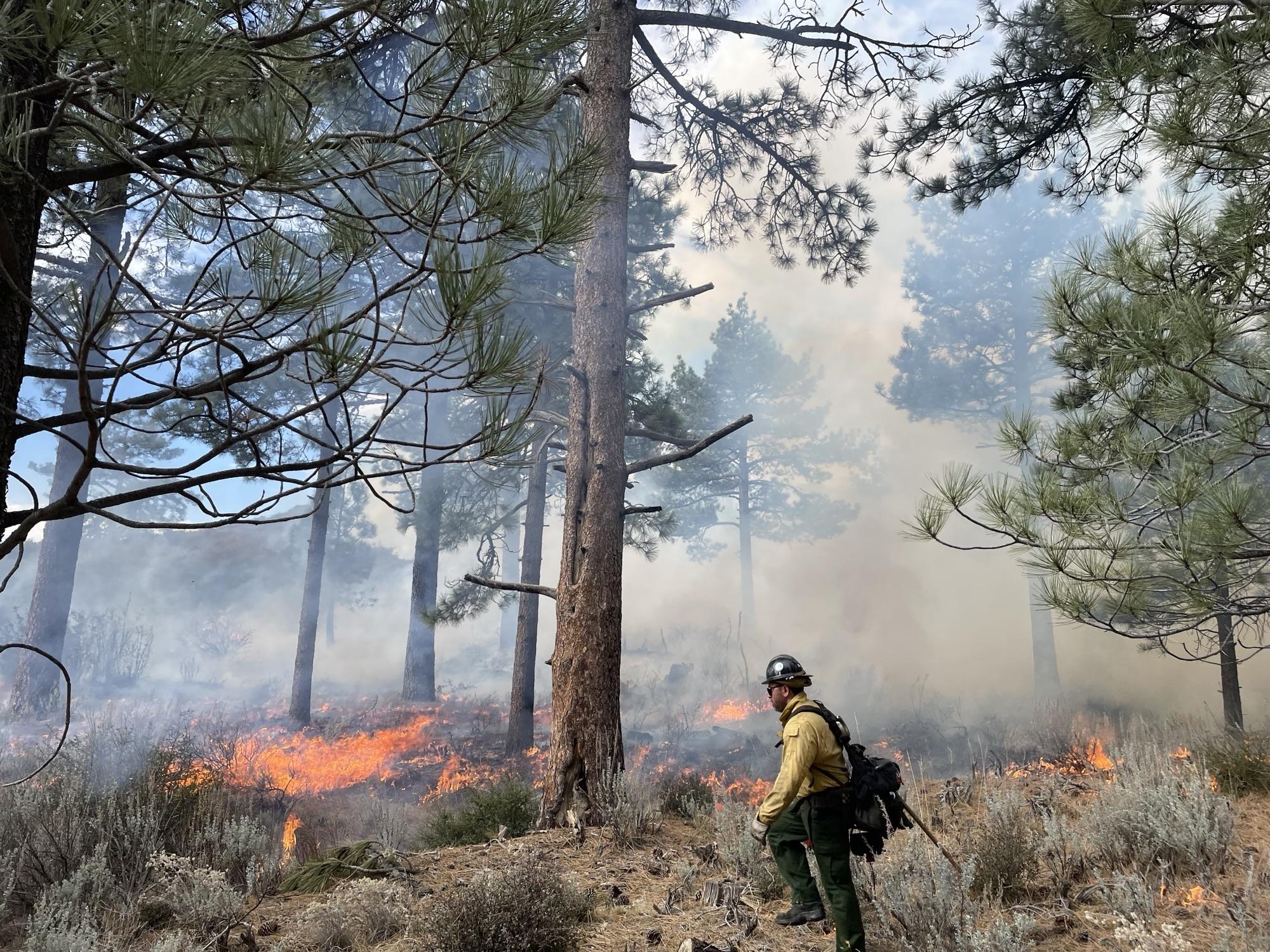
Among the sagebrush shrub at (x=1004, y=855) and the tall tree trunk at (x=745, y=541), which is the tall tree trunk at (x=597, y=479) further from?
the tall tree trunk at (x=745, y=541)

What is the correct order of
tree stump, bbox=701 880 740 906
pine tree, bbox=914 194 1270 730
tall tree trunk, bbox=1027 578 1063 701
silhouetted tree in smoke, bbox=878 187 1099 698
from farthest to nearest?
silhouetted tree in smoke, bbox=878 187 1099 698, tall tree trunk, bbox=1027 578 1063 701, tree stump, bbox=701 880 740 906, pine tree, bbox=914 194 1270 730

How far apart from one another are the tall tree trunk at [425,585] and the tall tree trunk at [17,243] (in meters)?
14.4

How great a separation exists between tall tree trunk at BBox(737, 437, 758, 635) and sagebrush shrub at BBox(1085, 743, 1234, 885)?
2241cm

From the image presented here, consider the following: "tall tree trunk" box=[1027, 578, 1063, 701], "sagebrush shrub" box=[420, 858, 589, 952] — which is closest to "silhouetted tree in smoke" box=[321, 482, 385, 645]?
"tall tree trunk" box=[1027, 578, 1063, 701]

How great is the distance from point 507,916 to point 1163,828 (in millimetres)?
4104

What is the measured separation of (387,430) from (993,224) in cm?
1977

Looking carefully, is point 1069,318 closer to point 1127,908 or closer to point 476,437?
point 1127,908

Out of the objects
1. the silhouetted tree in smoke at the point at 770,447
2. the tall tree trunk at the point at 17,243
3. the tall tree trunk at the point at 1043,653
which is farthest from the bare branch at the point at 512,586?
the silhouetted tree in smoke at the point at 770,447

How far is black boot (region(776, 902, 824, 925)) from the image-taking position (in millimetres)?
3961

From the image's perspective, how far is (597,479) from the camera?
7.01 metres

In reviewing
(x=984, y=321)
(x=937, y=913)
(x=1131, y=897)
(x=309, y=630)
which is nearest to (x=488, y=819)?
(x=937, y=913)

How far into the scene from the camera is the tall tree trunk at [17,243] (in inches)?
95.5

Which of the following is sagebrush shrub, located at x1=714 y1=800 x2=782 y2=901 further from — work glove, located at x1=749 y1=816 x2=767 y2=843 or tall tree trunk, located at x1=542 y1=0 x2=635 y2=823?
tall tree trunk, located at x1=542 y1=0 x2=635 y2=823

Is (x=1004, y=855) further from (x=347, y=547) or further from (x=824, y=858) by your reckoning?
(x=347, y=547)
